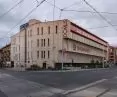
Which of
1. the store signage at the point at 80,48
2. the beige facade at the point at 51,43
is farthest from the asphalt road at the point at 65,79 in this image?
the store signage at the point at 80,48

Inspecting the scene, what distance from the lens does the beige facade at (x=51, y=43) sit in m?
82.9

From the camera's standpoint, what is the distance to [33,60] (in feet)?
294

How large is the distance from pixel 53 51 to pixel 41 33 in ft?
27.2

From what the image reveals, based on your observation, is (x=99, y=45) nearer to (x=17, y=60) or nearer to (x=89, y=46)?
(x=89, y=46)

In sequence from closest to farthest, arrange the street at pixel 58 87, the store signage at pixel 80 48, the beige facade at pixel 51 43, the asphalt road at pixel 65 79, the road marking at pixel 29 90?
1. the road marking at pixel 29 90
2. the street at pixel 58 87
3. the asphalt road at pixel 65 79
4. the beige facade at pixel 51 43
5. the store signage at pixel 80 48

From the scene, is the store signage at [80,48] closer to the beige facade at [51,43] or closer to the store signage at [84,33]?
the beige facade at [51,43]

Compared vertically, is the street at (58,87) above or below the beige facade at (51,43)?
below

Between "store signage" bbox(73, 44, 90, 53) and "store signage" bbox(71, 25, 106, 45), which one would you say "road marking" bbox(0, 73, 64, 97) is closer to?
"store signage" bbox(71, 25, 106, 45)

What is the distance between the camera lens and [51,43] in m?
85.1

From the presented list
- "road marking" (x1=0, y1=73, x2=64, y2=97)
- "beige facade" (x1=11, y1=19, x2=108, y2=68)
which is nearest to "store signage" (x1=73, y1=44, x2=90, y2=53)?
"beige facade" (x1=11, y1=19, x2=108, y2=68)

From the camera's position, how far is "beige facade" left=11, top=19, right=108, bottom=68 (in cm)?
8288

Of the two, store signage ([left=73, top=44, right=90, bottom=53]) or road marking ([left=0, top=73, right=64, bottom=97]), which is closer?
road marking ([left=0, top=73, right=64, bottom=97])

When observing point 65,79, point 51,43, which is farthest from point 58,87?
point 51,43

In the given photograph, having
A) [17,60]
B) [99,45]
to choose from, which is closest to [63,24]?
[17,60]
